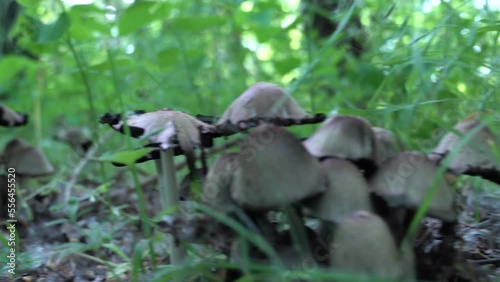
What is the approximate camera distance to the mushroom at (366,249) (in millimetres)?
1037

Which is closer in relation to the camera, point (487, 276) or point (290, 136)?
point (290, 136)

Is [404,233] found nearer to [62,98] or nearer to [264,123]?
[264,123]

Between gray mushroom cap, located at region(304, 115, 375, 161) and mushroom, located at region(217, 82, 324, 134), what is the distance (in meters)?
0.10

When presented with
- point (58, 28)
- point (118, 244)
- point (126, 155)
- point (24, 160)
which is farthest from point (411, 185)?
point (24, 160)

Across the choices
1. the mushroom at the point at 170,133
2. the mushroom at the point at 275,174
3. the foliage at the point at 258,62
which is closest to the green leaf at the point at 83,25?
the foliage at the point at 258,62

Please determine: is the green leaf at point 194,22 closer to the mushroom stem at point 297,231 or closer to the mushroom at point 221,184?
the mushroom at point 221,184

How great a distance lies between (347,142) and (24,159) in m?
2.38

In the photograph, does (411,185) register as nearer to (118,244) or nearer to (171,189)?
(171,189)

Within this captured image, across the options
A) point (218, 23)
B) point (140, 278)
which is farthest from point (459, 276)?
point (218, 23)

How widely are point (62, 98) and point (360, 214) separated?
379cm

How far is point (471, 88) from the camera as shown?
9.09ft

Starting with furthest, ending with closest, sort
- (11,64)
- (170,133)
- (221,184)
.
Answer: (11,64) < (170,133) < (221,184)

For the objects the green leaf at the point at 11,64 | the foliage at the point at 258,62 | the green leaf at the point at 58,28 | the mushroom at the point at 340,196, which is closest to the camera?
the mushroom at the point at 340,196

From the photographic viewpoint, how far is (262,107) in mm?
1288
